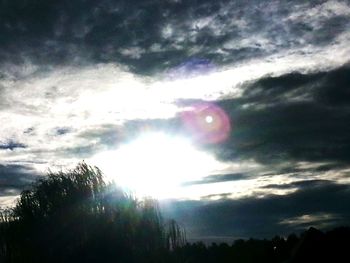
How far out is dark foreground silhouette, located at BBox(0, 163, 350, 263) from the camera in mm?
26469

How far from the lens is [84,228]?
2759 centimetres

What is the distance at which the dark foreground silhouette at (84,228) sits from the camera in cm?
2647

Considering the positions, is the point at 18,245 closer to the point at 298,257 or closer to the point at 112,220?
the point at 112,220

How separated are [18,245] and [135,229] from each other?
724cm

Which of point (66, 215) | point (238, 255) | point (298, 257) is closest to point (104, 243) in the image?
point (66, 215)

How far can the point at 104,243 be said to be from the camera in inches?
1055

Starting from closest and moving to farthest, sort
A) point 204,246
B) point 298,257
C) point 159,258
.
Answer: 1. point 298,257
2. point 204,246
3. point 159,258

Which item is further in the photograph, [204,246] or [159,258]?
[159,258]

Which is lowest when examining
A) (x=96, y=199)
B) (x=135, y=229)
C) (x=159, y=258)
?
(x=159, y=258)

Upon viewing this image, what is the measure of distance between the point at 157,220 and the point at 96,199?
13.5ft

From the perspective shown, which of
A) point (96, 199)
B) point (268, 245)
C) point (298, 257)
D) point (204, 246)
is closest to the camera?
point (298, 257)

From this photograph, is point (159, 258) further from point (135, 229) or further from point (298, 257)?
point (298, 257)

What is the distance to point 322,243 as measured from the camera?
9.76 m

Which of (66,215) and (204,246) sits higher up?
(66,215)
